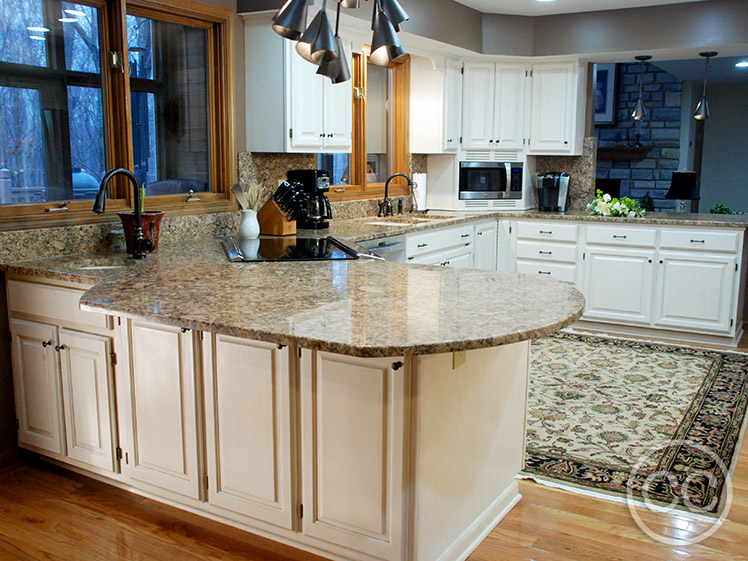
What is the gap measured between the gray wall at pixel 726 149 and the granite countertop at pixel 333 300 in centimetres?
836

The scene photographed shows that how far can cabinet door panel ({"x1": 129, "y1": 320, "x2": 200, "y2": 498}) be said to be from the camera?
2.42 metres

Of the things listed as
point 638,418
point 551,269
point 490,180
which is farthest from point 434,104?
point 638,418

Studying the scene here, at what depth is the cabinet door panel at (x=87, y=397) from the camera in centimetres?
268

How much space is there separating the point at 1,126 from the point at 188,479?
1.77 m

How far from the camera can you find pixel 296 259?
3127 millimetres

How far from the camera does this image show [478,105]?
5.83 meters

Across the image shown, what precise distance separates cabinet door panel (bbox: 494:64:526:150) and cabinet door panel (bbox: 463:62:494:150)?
2.4 inches

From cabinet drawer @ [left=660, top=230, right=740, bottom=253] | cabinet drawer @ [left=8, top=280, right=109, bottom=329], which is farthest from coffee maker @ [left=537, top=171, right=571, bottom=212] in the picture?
cabinet drawer @ [left=8, top=280, right=109, bottom=329]

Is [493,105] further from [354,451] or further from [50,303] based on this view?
[354,451]

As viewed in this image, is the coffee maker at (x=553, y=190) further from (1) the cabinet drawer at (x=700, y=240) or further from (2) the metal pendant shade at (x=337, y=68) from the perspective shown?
(2) the metal pendant shade at (x=337, y=68)

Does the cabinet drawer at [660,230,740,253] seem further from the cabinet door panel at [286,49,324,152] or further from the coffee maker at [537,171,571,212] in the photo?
the cabinet door panel at [286,49,324,152]

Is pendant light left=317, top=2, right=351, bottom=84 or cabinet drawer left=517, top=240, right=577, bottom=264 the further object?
cabinet drawer left=517, top=240, right=577, bottom=264

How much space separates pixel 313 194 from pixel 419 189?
1.61 meters

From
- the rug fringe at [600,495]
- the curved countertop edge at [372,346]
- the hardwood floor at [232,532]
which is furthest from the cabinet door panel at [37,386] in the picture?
the rug fringe at [600,495]
